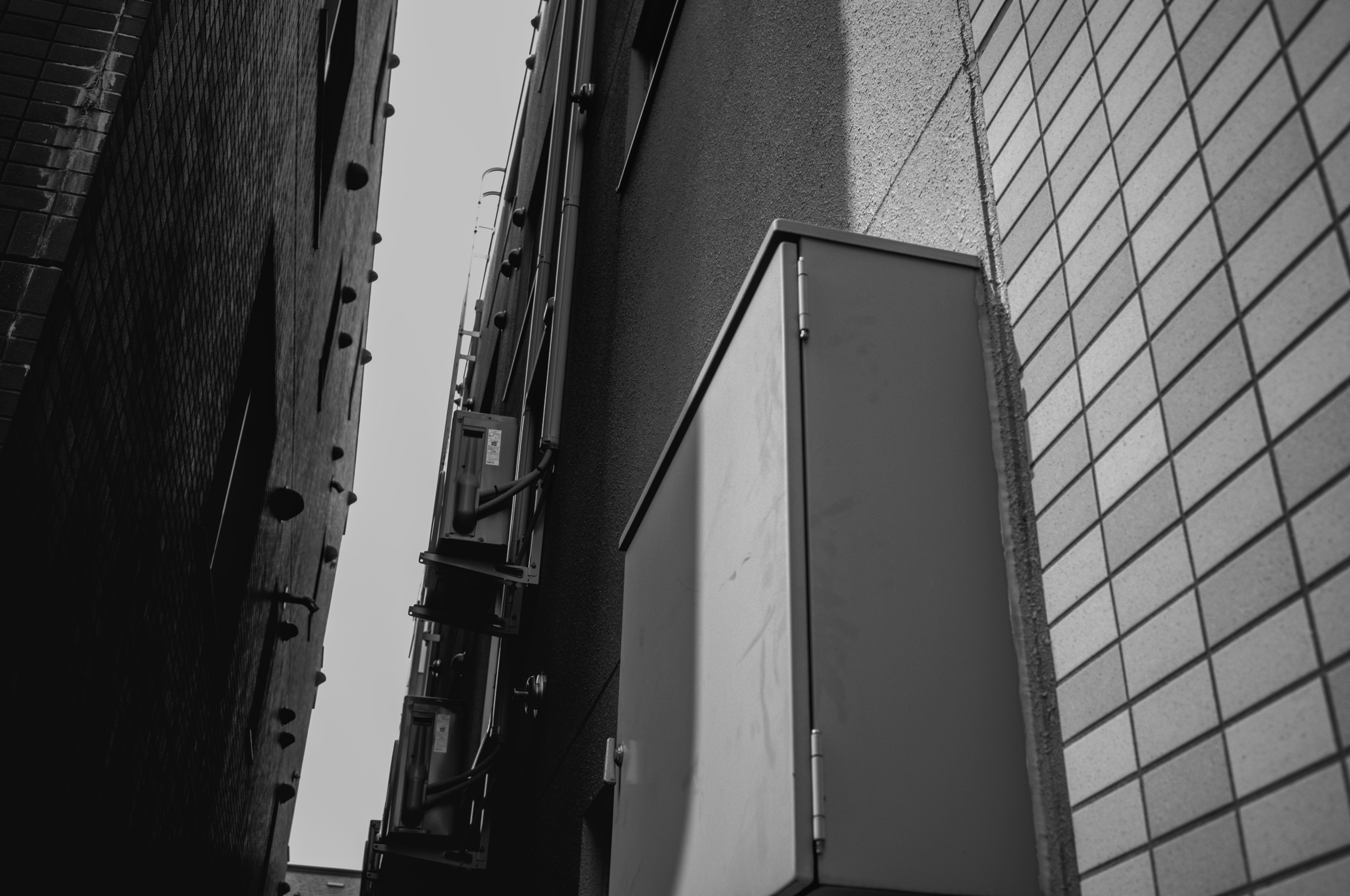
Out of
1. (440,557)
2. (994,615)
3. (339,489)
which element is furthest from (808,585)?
(339,489)

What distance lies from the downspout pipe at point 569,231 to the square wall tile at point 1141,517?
566 centimetres

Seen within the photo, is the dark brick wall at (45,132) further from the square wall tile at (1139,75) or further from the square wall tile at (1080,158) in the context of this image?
the square wall tile at (1139,75)

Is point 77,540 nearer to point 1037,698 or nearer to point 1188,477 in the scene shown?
point 1037,698

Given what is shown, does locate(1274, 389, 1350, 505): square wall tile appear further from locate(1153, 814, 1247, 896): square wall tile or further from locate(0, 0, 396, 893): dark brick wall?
locate(0, 0, 396, 893): dark brick wall

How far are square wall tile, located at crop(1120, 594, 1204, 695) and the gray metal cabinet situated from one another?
0.35 m

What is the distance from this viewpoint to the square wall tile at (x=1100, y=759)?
1.61 m

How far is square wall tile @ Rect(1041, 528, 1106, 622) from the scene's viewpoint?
1748 mm

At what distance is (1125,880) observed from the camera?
Result: 5.16 feet

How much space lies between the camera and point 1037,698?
1.92m

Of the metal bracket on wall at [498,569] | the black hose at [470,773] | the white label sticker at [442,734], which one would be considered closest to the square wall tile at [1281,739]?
the metal bracket on wall at [498,569]

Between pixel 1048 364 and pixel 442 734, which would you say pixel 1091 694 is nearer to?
pixel 1048 364

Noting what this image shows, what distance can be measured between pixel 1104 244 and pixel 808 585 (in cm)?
68

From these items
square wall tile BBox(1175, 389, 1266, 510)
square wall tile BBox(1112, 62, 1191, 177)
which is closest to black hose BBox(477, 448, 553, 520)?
square wall tile BBox(1112, 62, 1191, 177)

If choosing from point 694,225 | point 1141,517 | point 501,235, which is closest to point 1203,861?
point 1141,517
